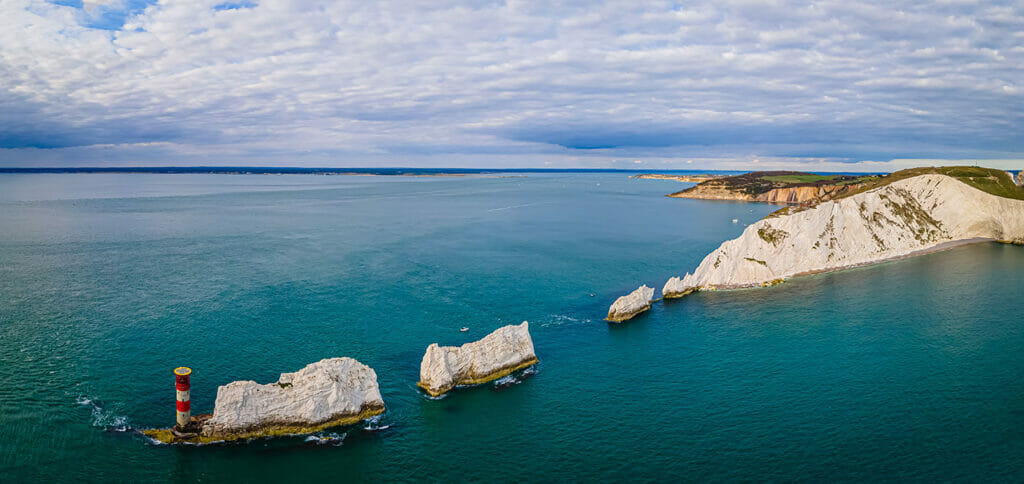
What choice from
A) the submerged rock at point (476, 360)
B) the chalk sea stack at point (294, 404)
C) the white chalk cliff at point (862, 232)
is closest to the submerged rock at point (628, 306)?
the white chalk cliff at point (862, 232)

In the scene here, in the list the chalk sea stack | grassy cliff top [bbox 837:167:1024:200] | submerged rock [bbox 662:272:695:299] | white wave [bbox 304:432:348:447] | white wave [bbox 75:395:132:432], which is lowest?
white wave [bbox 304:432:348:447]

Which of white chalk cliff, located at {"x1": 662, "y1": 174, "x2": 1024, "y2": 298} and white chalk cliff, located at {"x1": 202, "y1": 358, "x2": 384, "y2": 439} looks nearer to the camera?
white chalk cliff, located at {"x1": 202, "y1": 358, "x2": 384, "y2": 439}

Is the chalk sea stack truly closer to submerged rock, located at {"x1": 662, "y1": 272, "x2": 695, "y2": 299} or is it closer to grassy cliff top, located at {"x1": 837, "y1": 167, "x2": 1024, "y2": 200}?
submerged rock, located at {"x1": 662, "y1": 272, "x2": 695, "y2": 299}

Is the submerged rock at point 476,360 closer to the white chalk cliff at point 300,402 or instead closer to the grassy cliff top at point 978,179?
the white chalk cliff at point 300,402

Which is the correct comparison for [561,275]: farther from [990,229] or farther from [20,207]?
[20,207]

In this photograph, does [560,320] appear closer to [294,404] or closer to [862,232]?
[294,404]

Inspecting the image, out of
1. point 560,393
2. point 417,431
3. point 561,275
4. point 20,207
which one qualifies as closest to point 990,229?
point 561,275

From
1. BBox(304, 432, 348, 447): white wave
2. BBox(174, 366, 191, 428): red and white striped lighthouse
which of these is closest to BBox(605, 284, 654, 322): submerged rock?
BBox(304, 432, 348, 447): white wave
